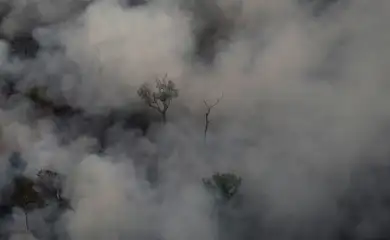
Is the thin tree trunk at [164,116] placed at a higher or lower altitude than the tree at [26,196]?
higher

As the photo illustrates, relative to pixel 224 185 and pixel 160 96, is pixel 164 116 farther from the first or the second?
pixel 224 185

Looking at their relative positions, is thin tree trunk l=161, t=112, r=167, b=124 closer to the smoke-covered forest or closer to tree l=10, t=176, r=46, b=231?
the smoke-covered forest

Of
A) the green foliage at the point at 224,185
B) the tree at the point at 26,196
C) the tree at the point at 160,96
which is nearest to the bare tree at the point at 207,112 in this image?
the tree at the point at 160,96

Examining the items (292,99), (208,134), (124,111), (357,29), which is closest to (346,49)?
(357,29)

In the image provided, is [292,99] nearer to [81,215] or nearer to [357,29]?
[357,29]

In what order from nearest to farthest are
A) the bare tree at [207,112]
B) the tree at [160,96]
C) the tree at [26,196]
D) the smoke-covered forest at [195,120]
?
1. the smoke-covered forest at [195,120]
2. the tree at [26,196]
3. the bare tree at [207,112]
4. the tree at [160,96]

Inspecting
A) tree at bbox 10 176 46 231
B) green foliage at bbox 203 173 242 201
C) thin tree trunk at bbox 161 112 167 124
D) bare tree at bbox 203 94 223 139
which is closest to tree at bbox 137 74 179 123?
thin tree trunk at bbox 161 112 167 124

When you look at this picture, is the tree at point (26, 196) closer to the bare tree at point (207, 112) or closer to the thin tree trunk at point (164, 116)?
the thin tree trunk at point (164, 116)

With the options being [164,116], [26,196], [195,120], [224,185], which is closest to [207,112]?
[195,120]
